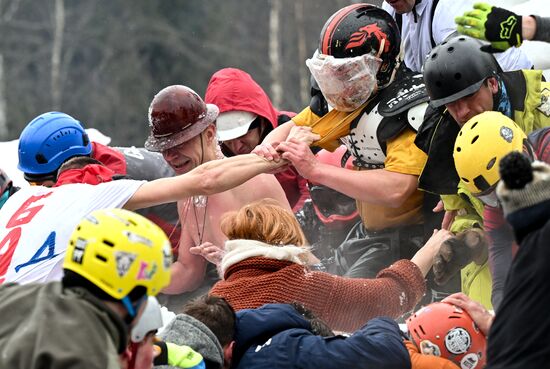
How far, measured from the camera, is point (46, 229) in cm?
534

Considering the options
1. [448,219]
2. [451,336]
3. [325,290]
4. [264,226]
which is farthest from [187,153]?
[451,336]

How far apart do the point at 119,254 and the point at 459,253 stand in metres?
2.43

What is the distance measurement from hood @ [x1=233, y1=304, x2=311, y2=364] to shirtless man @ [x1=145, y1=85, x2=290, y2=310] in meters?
1.71

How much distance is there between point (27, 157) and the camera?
6516mm

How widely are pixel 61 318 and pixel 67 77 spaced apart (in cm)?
2279

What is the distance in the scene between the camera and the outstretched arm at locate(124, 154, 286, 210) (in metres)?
5.52

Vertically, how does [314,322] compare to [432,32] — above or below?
below

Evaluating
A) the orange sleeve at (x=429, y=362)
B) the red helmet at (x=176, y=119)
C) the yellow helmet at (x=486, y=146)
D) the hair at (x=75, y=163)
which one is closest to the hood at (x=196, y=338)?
the orange sleeve at (x=429, y=362)

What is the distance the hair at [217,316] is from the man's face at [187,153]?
211cm

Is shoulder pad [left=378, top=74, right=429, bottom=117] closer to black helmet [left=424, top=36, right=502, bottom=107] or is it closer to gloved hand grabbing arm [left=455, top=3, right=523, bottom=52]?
black helmet [left=424, top=36, right=502, bottom=107]

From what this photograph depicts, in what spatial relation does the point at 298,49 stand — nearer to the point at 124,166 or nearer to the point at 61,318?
the point at 124,166

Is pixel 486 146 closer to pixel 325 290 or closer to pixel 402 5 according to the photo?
pixel 325 290

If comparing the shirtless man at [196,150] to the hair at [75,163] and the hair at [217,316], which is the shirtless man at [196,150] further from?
the hair at [217,316]

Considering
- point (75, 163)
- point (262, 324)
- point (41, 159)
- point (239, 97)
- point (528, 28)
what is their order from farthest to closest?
point (239, 97) → point (41, 159) → point (75, 163) → point (528, 28) → point (262, 324)
